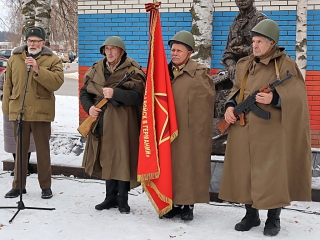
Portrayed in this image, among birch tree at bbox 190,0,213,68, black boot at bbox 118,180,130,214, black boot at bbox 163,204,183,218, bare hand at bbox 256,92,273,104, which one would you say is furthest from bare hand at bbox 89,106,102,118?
birch tree at bbox 190,0,213,68

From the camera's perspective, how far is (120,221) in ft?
15.6

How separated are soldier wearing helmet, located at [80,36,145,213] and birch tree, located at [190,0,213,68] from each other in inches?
98.4

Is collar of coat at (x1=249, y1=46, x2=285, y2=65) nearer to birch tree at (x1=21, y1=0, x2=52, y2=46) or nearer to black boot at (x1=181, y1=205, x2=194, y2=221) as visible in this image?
black boot at (x1=181, y1=205, x2=194, y2=221)

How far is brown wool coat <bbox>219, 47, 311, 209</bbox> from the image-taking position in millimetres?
4184

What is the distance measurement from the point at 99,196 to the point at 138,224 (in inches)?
42.9

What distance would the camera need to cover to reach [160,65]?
4656 millimetres

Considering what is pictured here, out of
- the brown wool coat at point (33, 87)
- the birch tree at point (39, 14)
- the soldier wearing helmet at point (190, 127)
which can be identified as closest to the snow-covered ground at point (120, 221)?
the soldier wearing helmet at point (190, 127)

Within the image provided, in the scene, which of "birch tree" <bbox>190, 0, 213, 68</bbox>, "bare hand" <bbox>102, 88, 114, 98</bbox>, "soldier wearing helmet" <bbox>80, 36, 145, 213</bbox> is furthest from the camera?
"birch tree" <bbox>190, 0, 213, 68</bbox>

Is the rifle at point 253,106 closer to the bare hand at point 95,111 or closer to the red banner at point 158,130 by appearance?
the red banner at point 158,130

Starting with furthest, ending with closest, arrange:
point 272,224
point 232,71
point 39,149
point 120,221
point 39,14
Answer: point 39,14, point 232,71, point 39,149, point 120,221, point 272,224

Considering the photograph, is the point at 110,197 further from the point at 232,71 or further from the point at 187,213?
the point at 232,71

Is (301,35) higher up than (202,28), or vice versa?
(202,28)

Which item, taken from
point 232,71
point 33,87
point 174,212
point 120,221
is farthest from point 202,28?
point 120,221

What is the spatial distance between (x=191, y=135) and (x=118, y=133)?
2.47 ft
